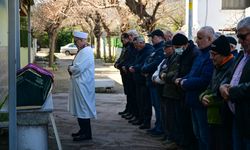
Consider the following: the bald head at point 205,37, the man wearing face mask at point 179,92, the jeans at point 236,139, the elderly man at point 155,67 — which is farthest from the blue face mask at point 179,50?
the jeans at point 236,139

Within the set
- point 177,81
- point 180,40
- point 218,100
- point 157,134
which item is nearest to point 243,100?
point 218,100

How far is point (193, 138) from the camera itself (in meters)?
7.34

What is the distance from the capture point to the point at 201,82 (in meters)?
6.36

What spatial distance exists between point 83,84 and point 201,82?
2704 mm

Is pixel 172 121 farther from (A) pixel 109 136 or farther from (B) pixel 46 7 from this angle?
(B) pixel 46 7

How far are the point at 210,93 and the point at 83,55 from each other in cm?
344

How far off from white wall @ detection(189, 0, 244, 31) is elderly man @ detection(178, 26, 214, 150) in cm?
1815

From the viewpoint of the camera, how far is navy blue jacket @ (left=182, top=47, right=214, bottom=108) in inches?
251

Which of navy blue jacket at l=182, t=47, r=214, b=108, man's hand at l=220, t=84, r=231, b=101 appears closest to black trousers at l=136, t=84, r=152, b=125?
navy blue jacket at l=182, t=47, r=214, b=108

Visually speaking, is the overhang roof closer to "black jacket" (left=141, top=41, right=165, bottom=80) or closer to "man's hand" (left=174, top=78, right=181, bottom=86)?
"black jacket" (left=141, top=41, right=165, bottom=80)

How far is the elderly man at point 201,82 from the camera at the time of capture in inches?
250

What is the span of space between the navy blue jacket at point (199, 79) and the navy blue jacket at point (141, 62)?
3384mm

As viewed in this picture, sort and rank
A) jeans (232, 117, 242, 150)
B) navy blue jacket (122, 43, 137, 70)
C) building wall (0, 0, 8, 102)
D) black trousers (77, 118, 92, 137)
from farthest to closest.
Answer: navy blue jacket (122, 43, 137, 70)
black trousers (77, 118, 92, 137)
building wall (0, 0, 8, 102)
jeans (232, 117, 242, 150)

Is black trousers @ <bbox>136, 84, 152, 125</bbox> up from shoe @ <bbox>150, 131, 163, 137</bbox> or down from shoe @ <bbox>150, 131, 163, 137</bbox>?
up
